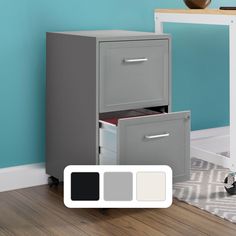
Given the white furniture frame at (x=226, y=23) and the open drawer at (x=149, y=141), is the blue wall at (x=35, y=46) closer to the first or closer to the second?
the white furniture frame at (x=226, y=23)

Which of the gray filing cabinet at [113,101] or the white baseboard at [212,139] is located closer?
the gray filing cabinet at [113,101]

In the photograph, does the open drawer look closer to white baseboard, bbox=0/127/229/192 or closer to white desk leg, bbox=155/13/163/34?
white baseboard, bbox=0/127/229/192

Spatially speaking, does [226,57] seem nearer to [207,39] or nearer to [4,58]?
[207,39]

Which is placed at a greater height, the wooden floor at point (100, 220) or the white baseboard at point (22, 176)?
the white baseboard at point (22, 176)

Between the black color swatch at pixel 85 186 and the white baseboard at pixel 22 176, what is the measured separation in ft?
2.03

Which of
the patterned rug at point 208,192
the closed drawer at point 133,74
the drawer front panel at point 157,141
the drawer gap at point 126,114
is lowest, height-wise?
the patterned rug at point 208,192

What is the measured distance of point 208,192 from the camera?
7.93 feet

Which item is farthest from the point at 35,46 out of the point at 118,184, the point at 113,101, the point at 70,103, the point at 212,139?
the point at 212,139

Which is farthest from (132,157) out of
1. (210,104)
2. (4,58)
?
(210,104)

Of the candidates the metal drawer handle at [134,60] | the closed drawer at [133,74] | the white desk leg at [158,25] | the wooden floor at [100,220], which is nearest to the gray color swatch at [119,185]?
the wooden floor at [100,220]

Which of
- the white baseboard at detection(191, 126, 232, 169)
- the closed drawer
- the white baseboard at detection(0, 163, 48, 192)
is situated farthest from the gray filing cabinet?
the white baseboard at detection(191, 126, 232, 169)

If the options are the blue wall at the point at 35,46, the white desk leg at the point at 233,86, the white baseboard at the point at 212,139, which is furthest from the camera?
the white baseboard at the point at 212,139

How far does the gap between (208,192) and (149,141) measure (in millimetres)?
367

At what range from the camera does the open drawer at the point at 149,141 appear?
2.17 m
